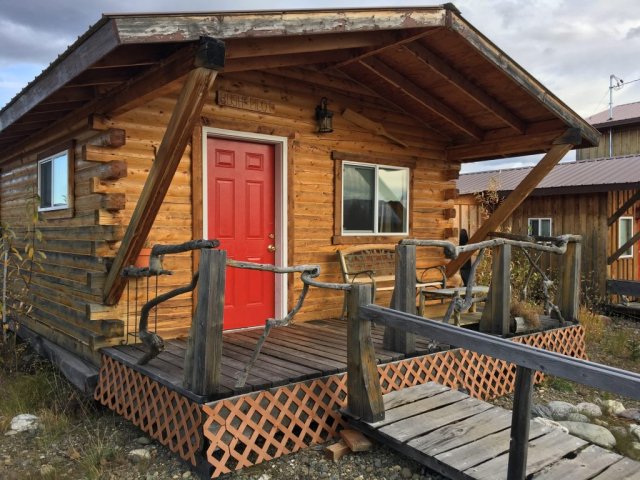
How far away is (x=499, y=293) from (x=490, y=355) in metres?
2.86

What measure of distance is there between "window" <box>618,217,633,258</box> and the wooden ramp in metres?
10.5

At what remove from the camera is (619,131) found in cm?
1873

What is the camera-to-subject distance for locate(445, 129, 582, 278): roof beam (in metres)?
6.98

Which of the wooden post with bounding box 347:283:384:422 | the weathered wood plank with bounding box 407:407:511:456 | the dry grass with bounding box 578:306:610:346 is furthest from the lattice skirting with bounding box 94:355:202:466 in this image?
the dry grass with bounding box 578:306:610:346

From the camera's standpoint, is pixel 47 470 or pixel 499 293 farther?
pixel 499 293

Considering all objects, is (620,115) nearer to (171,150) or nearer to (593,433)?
(593,433)

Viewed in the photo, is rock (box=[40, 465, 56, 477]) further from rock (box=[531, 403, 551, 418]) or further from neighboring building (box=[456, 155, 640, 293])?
neighboring building (box=[456, 155, 640, 293])

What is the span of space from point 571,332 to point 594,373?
4.80 m

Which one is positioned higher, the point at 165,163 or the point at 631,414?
the point at 165,163

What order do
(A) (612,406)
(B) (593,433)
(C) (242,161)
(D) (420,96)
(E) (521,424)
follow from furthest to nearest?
(D) (420,96) < (C) (242,161) < (A) (612,406) < (B) (593,433) < (E) (521,424)

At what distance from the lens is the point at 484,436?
3729 mm

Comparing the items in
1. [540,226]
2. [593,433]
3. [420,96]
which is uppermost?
[420,96]

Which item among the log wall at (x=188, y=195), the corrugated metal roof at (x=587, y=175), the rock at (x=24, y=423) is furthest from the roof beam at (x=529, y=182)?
the rock at (x=24, y=423)

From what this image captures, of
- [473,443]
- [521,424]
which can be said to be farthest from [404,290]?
[521,424]
